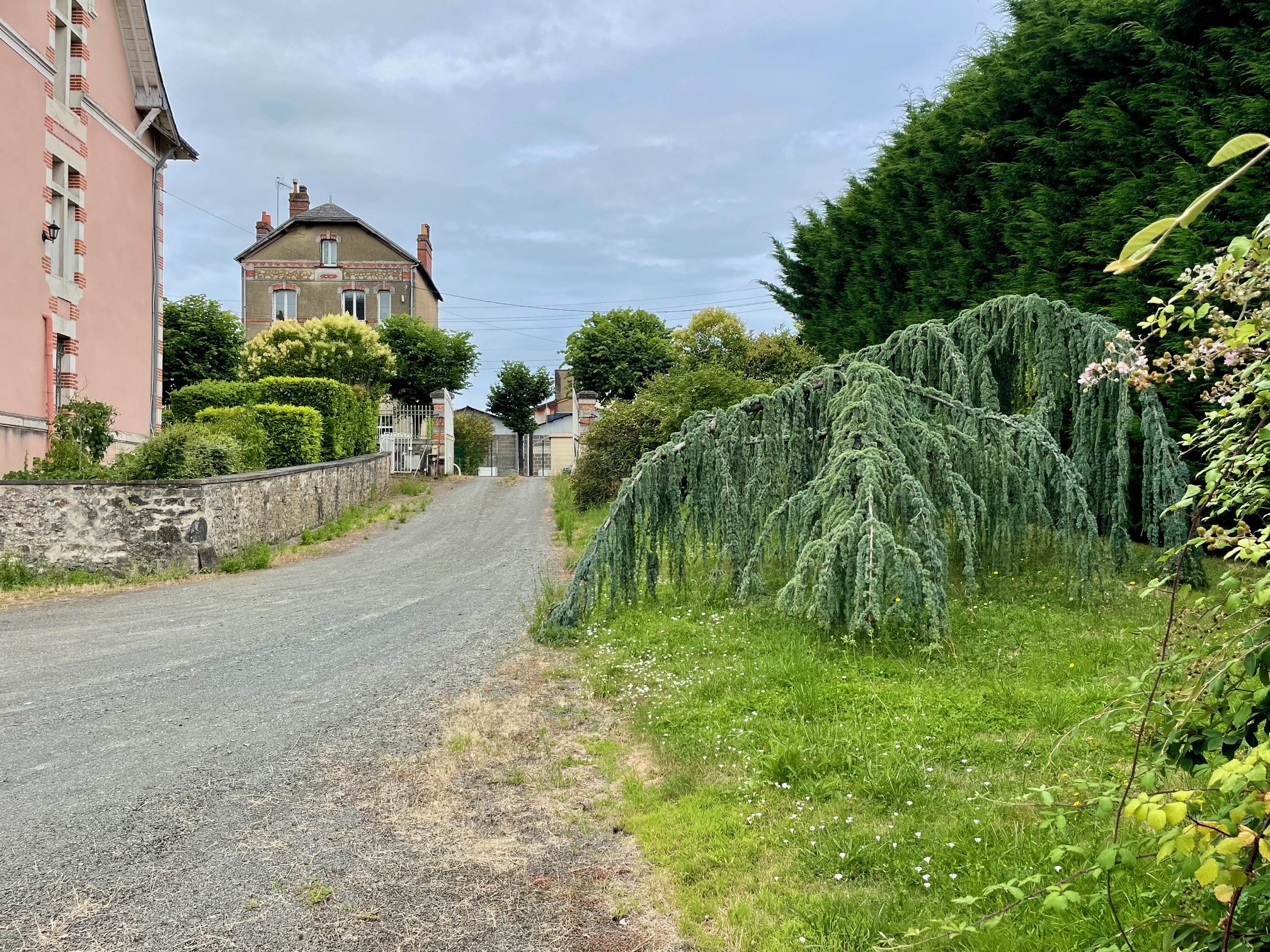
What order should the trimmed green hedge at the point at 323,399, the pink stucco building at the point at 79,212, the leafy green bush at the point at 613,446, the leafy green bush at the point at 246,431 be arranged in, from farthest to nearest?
the trimmed green hedge at the point at 323,399
the leafy green bush at the point at 613,446
the leafy green bush at the point at 246,431
the pink stucco building at the point at 79,212

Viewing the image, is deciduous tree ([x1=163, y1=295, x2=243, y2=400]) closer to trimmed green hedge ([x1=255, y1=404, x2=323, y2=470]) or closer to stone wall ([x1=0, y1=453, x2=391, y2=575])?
trimmed green hedge ([x1=255, y1=404, x2=323, y2=470])

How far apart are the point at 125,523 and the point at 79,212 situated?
25.0ft

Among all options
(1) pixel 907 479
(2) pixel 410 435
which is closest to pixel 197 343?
(2) pixel 410 435

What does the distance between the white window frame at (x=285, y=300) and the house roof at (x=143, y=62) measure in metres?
18.8

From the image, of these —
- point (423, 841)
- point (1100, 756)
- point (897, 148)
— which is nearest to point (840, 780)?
point (1100, 756)

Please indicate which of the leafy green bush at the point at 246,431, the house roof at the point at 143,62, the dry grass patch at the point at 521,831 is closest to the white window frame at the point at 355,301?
the house roof at the point at 143,62

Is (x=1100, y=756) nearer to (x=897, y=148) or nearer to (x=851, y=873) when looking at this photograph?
(x=851, y=873)

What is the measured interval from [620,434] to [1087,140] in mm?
9593

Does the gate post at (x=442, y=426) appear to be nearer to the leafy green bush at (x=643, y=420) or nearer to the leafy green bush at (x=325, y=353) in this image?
the leafy green bush at (x=325, y=353)

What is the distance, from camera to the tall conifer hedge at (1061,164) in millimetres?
6992

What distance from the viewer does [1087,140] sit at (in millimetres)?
8125

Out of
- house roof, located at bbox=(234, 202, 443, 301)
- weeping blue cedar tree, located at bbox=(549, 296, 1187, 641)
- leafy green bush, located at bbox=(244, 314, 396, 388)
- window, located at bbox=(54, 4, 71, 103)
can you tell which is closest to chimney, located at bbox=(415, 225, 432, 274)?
house roof, located at bbox=(234, 202, 443, 301)

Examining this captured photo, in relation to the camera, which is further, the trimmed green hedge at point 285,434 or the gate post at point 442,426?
the gate post at point 442,426

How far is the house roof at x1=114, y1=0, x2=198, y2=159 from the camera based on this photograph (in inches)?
660
